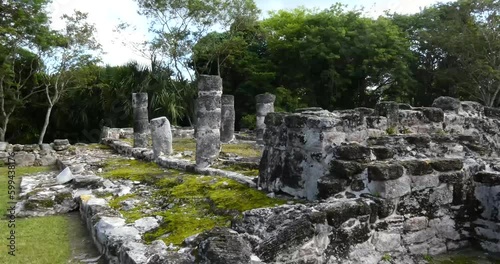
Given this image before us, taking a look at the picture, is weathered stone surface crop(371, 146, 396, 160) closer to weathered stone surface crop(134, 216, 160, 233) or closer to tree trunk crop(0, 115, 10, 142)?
weathered stone surface crop(134, 216, 160, 233)

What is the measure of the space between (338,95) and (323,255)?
2061 centimetres

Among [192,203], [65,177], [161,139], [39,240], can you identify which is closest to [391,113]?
[192,203]

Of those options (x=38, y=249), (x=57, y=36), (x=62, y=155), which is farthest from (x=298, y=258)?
(x=57, y=36)

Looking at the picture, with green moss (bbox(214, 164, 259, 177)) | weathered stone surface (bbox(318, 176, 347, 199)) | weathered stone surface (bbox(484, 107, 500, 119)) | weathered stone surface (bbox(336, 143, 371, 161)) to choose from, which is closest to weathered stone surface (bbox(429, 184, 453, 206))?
weathered stone surface (bbox(336, 143, 371, 161))

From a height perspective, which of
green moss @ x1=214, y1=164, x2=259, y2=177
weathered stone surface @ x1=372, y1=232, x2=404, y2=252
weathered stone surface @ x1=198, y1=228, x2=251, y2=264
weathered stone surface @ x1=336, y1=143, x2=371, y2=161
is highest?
weathered stone surface @ x1=336, y1=143, x2=371, y2=161

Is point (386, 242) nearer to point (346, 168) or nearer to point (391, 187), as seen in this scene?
point (391, 187)

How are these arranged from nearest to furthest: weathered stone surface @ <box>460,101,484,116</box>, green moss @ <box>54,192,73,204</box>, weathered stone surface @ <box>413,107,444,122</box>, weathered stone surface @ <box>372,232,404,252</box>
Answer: weathered stone surface @ <box>372,232,404,252</box>, weathered stone surface @ <box>413,107,444,122</box>, green moss @ <box>54,192,73,204</box>, weathered stone surface @ <box>460,101,484,116</box>

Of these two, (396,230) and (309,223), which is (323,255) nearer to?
(309,223)

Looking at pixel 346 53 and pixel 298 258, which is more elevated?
pixel 346 53

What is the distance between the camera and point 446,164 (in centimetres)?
405

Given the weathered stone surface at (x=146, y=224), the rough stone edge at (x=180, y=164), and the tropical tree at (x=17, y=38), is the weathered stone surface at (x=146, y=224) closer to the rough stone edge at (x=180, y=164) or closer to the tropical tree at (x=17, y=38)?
the rough stone edge at (x=180, y=164)

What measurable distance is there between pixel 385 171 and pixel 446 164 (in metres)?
0.75

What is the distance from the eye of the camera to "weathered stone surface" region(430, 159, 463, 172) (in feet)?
13.2

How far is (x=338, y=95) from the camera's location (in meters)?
23.2
